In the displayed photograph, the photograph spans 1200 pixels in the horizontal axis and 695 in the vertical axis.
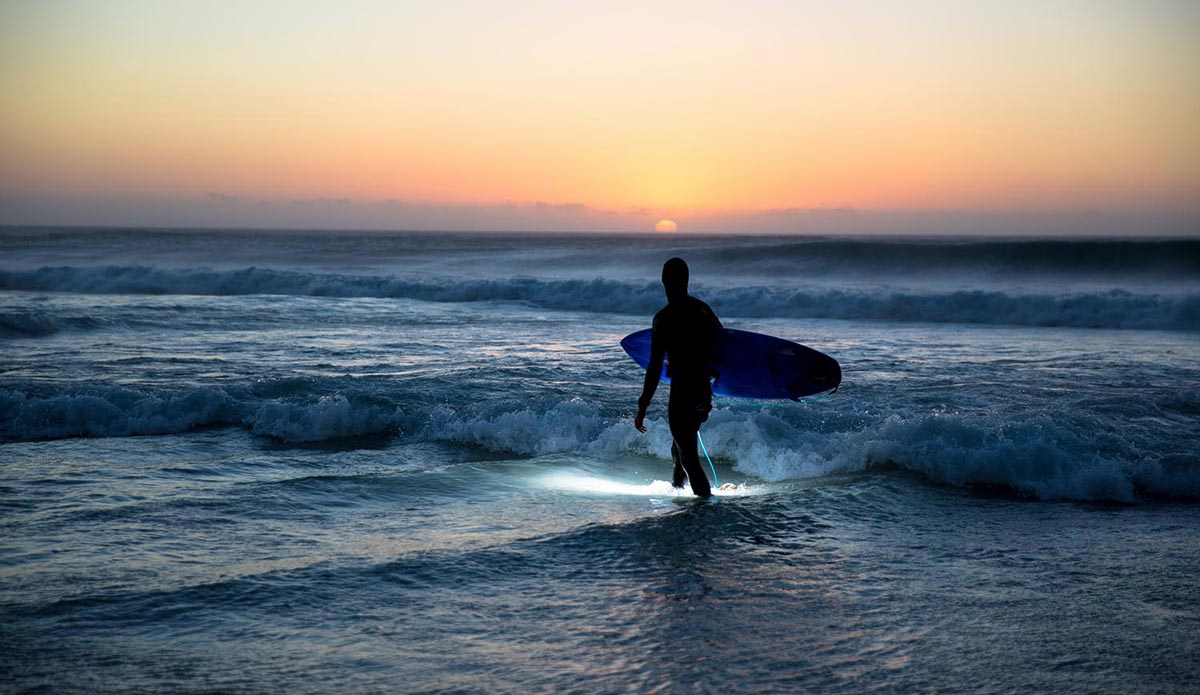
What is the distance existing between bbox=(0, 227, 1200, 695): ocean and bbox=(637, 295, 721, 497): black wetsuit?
0.65m

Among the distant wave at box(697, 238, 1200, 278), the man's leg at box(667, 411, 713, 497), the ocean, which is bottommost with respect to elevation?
the ocean

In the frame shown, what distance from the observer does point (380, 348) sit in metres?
15.0

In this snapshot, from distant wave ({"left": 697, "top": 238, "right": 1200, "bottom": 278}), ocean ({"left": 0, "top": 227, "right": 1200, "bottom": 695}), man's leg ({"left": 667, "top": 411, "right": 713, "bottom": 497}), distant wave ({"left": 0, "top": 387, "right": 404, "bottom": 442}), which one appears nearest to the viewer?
ocean ({"left": 0, "top": 227, "right": 1200, "bottom": 695})

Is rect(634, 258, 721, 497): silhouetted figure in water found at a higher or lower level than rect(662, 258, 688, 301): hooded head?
lower

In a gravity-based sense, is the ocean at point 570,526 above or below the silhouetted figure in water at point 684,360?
below

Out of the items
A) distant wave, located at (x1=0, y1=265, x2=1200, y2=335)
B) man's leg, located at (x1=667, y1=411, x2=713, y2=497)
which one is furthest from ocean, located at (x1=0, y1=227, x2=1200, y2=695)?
distant wave, located at (x1=0, y1=265, x2=1200, y2=335)

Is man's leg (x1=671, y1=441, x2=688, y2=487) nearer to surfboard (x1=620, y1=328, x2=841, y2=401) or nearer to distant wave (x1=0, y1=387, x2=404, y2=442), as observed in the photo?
surfboard (x1=620, y1=328, x2=841, y2=401)

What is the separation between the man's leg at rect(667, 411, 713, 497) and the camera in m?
6.25

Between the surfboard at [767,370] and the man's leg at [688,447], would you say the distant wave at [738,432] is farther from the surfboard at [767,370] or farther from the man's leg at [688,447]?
the man's leg at [688,447]

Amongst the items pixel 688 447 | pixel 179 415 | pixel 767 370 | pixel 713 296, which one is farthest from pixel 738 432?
pixel 713 296

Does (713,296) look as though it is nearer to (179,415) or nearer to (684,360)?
(179,415)

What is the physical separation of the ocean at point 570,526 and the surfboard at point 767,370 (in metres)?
0.76

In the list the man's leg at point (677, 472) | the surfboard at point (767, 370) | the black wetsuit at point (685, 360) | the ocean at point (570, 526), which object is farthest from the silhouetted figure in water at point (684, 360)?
the surfboard at point (767, 370)

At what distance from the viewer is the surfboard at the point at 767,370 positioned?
7.34m
